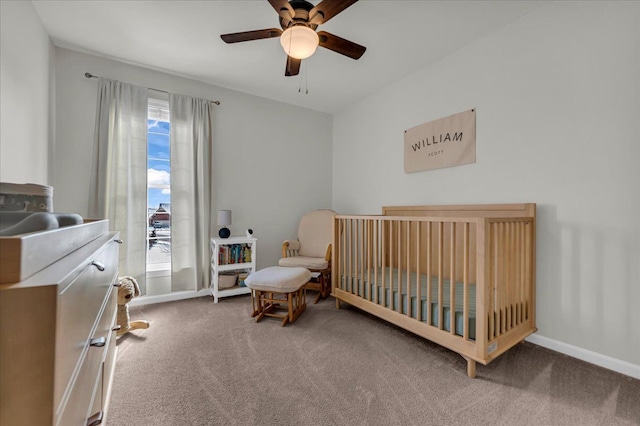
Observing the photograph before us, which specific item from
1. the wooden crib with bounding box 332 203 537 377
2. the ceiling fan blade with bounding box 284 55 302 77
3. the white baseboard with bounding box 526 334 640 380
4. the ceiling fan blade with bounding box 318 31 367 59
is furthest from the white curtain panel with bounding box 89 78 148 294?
the white baseboard with bounding box 526 334 640 380

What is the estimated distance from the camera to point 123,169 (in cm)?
278

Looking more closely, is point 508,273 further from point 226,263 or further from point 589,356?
point 226,263

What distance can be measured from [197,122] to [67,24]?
124 centimetres


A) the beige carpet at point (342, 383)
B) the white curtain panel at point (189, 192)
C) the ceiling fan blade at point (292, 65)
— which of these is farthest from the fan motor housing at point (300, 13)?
the beige carpet at point (342, 383)

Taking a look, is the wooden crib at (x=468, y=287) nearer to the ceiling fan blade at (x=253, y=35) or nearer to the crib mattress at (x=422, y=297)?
the crib mattress at (x=422, y=297)

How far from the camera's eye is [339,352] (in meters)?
1.95

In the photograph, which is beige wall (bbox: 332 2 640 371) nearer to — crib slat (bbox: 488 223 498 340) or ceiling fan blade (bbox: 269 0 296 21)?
crib slat (bbox: 488 223 498 340)

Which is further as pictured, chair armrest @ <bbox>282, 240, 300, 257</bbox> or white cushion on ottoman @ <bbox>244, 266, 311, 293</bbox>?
chair armrest @ <bbox>282, 240, 300, 257</bbox>

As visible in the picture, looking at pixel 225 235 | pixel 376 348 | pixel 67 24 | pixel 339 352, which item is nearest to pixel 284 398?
pixel 339 352

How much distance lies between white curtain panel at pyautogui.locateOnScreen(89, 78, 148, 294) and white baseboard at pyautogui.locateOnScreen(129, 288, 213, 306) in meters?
0.15

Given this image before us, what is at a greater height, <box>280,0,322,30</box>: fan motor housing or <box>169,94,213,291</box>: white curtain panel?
<box>280,0,322,30</box>: fan motor housing

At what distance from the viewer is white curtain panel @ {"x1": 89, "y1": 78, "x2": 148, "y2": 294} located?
2.67 metres

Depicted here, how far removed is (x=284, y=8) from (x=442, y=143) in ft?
6.14

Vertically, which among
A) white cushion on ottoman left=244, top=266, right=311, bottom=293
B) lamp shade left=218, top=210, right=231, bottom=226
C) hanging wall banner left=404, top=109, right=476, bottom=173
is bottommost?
white cushion on ottoman left=244, top=266, right=311, bottom=293
